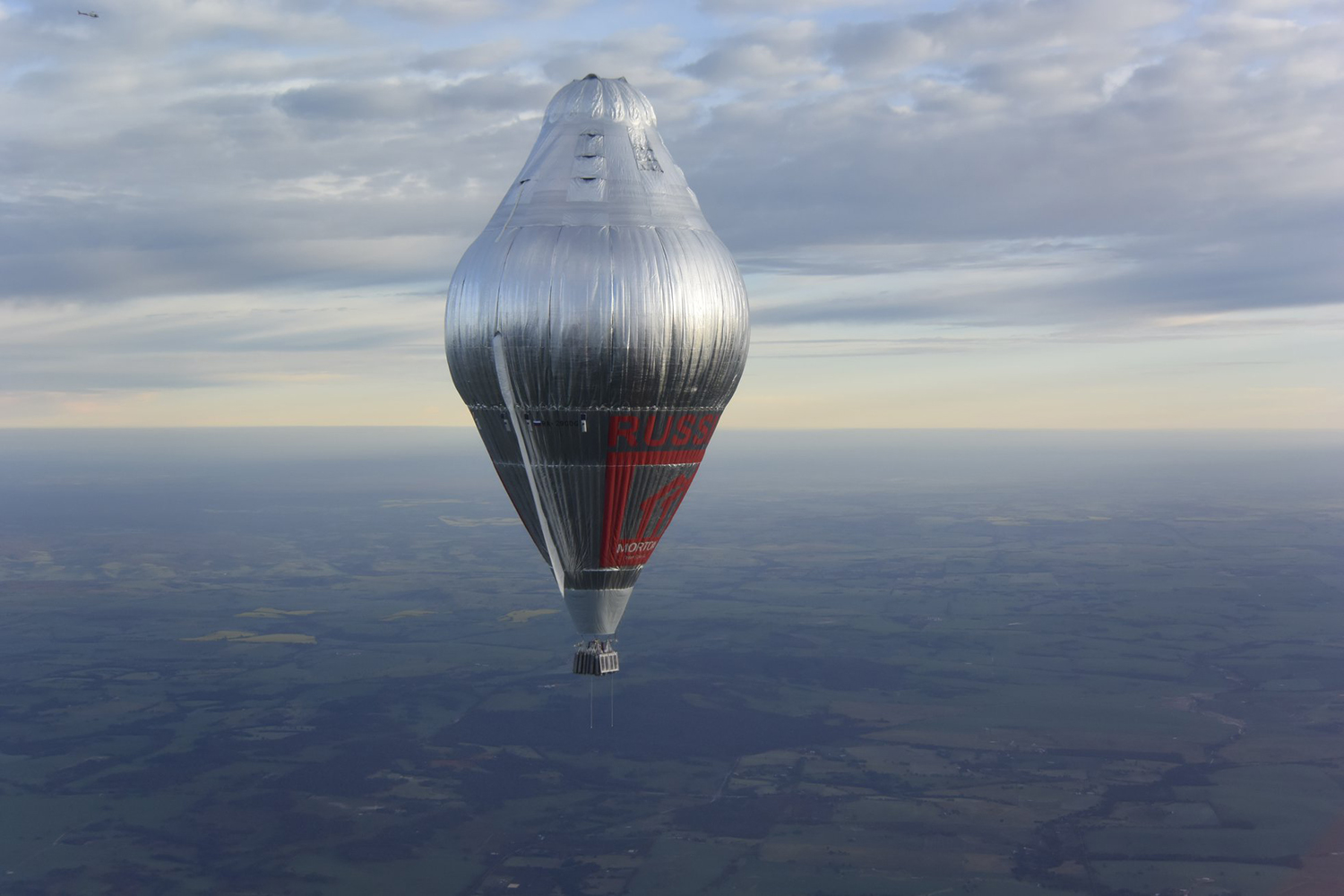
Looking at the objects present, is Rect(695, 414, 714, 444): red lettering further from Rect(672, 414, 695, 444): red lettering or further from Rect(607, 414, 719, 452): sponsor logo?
Rect(672, 414, 695, 444): red lettering

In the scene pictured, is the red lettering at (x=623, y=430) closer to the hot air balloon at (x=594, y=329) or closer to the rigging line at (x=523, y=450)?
the hot air balloon at (x=594, y=329)

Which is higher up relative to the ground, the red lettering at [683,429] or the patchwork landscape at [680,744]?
the red lettering at [683,429]

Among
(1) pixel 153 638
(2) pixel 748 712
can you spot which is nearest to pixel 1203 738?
(2) pixel 748 712

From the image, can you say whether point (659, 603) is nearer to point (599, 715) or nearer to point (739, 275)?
point (599, 715)

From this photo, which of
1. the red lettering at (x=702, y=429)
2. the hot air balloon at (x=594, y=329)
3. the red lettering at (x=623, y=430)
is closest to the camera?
the hot air balloon at (x=594, y=329)

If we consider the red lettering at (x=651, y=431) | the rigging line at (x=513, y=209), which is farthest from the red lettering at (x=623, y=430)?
the rigging line at (x=513, y=209)

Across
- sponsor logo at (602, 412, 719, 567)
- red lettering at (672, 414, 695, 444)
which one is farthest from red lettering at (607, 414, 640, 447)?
red lettering at (672, 414, 695, 444)
